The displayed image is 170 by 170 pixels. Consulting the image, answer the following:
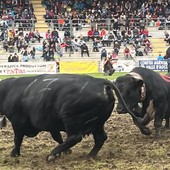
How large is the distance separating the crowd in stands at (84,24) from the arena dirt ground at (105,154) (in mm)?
25353

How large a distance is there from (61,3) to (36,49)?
12.1 m

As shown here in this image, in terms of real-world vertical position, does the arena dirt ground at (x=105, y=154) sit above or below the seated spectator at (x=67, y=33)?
above

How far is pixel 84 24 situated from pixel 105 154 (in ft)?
113

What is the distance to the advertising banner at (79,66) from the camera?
105 ft

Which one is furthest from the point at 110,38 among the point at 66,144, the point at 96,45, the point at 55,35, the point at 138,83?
the point at 66,144

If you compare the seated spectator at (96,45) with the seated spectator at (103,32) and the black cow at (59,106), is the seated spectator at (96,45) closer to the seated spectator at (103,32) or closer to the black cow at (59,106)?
the seated spectator at (103,32)

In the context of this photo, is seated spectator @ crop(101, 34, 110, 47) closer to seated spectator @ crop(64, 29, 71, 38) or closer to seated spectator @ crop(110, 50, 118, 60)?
seated spectator @ crop(110, 50, 118, 60)

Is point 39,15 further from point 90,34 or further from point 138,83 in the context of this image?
point 138,83

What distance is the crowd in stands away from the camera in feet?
121

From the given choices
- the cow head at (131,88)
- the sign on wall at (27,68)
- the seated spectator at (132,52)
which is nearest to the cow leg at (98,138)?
the cow head at (131,88)

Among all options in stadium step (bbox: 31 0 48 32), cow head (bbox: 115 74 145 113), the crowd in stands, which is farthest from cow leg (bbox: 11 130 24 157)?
stadium step (bbox: 31 0 48 32)

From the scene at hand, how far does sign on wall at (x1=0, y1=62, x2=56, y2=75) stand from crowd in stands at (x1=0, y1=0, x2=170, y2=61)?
2748mm

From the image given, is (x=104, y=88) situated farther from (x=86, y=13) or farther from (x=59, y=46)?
(x=86, y=13)

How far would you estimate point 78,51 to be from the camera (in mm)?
37156
